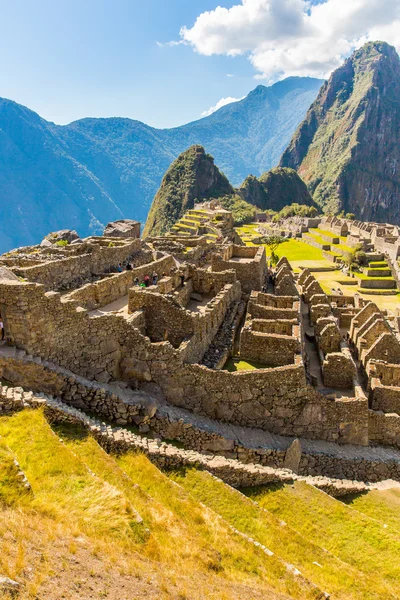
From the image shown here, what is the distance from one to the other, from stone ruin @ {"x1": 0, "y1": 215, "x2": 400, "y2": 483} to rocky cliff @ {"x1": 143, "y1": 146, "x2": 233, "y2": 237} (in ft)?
434

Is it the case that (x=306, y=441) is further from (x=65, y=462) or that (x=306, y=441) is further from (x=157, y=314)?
(x=65, y=462)

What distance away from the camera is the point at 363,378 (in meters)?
20.1

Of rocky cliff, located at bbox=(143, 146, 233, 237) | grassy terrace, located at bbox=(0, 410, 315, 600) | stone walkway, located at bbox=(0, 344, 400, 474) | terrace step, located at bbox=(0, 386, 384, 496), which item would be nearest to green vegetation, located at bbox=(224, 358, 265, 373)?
stone walkway, located at bbox=(0, 344, 400, 474)

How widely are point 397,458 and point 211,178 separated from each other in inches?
6467

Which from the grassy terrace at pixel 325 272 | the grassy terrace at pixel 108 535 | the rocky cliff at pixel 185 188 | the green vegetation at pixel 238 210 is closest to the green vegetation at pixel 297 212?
the green vegetation at pixel 238 210

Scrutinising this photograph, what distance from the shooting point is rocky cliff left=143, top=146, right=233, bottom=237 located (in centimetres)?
15582

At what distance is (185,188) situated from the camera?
162375 mm

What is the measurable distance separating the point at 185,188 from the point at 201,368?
155 metres

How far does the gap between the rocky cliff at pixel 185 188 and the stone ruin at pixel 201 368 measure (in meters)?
132

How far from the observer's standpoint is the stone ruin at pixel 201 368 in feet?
41.0

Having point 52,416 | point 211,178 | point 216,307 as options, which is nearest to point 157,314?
point 216,307

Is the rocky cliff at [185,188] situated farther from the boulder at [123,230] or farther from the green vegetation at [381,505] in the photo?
the green vegetation at [381,505]

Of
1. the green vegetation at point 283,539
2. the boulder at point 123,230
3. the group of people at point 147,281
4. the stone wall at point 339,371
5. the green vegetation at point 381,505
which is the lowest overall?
the green vegetation at point 381,505

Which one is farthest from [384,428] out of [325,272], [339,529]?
[325,272]
